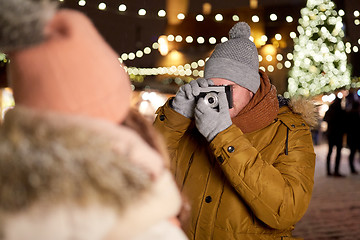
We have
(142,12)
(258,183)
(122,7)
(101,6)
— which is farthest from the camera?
(142,12)

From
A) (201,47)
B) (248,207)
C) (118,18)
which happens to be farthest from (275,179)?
(201,47)

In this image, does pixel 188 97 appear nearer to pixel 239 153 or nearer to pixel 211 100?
pixel 211 100

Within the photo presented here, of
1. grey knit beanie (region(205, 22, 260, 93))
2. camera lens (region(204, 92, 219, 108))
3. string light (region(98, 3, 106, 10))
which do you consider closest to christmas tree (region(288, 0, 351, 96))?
string light (region(98, 3, 106, 10))

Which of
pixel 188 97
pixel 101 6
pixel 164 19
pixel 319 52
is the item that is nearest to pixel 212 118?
pixel 188 97

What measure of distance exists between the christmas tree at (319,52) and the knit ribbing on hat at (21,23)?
1386 centimetres

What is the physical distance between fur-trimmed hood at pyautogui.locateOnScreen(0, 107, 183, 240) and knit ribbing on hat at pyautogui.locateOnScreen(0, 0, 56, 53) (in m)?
0.14

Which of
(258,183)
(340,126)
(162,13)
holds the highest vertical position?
(162,13)

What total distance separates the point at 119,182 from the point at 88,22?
1.18ft

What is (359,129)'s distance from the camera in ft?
28.0

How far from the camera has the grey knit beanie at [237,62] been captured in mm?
1914

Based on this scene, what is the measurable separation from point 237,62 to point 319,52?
1385 cm

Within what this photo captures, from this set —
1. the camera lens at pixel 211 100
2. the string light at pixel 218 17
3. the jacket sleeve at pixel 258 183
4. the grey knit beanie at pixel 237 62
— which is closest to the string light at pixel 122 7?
the string light at pixel 218 17

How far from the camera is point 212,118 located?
1.63 m

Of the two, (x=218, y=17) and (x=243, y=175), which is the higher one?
(x=218, y=17)
